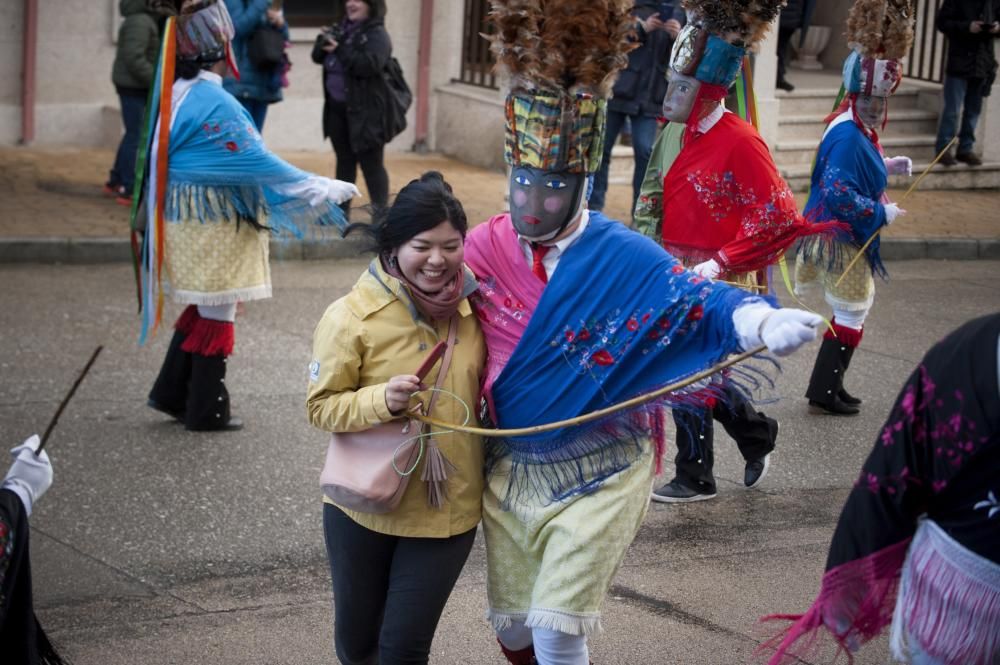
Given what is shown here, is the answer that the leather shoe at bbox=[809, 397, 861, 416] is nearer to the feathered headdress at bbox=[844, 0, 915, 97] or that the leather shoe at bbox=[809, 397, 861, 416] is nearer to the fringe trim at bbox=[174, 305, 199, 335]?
the feathered headdress at bbox=[844, 0, 915, 97]

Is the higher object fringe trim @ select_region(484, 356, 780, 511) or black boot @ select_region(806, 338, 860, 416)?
fringe trim @ select_region(484, 356, 780, 511)

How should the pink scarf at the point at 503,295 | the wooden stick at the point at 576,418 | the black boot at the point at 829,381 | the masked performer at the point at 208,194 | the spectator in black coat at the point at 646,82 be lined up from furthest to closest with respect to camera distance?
the spectator in black coat at the point at 646,82 < the black boot at the point at 829,381 < the masked performer at the point at 208,194 < the pink scarf at the point at 503,295 < the wooden stick at the point at 576,418

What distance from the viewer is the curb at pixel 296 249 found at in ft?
31.7

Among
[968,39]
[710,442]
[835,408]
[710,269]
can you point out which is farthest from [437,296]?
[968,39]

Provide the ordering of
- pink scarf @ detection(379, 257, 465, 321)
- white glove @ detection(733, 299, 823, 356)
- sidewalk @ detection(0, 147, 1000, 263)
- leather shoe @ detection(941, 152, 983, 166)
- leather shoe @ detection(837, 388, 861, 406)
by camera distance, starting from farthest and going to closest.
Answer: leather shoe @ detection(941, 152, 983, 166) < sidewalk @ detection(0, 147, 1000, 263) < leather shoe @ detection(837, 388, 861, 406) < pink scarf @ detection(379, 257, 465, 321) < white glove @ detection(733, 299, 823, 356)

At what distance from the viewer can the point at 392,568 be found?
3.66 metres

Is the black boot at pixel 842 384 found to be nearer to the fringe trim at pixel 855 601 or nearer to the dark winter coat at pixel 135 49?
the fringe trim at pixel 855 601

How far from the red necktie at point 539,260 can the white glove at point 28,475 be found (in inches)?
50.5

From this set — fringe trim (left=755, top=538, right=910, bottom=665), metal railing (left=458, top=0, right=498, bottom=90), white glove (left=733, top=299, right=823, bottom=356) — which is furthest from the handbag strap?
metal railing (left=458, top=0, right=498, bottom=90)

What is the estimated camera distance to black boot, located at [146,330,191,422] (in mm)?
6562

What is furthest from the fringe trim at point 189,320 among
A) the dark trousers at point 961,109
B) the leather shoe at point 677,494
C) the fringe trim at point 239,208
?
the dark trousers at point 961,109

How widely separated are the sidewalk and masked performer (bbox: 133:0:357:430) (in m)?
2.89

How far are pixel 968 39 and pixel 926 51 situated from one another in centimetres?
308

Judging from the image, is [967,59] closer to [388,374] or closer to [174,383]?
[174,383]
